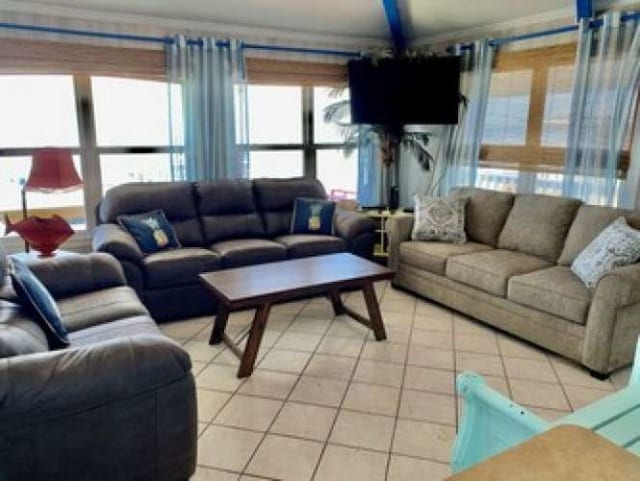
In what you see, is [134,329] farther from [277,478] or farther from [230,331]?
[230,331]

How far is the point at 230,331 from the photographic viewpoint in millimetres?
3367

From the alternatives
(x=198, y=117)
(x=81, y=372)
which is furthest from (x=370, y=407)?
(x=198, y=117)

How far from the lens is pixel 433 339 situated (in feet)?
10.5

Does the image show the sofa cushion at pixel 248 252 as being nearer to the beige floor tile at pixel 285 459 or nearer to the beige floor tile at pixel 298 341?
the beige floor tile at pixel 298 341

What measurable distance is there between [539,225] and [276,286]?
2.00 meters

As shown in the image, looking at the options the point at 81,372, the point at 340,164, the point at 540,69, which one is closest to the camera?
the point at 81,372

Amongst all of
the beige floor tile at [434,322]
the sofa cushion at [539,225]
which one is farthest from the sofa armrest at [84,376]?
the sofa cushion at [539,225]

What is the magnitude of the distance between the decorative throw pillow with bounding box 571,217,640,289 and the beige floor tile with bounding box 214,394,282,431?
1.87m

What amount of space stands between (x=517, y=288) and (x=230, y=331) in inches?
75.2

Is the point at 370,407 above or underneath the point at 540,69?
underneath

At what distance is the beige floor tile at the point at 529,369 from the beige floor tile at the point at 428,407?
A: 0.52 metres

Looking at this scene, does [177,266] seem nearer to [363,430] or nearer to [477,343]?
[363,430]

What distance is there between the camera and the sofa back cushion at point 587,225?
309cm

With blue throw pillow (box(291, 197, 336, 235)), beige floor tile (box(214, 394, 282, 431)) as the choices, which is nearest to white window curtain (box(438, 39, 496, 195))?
blue throw pillow (box(291, 197, 336, 235))
